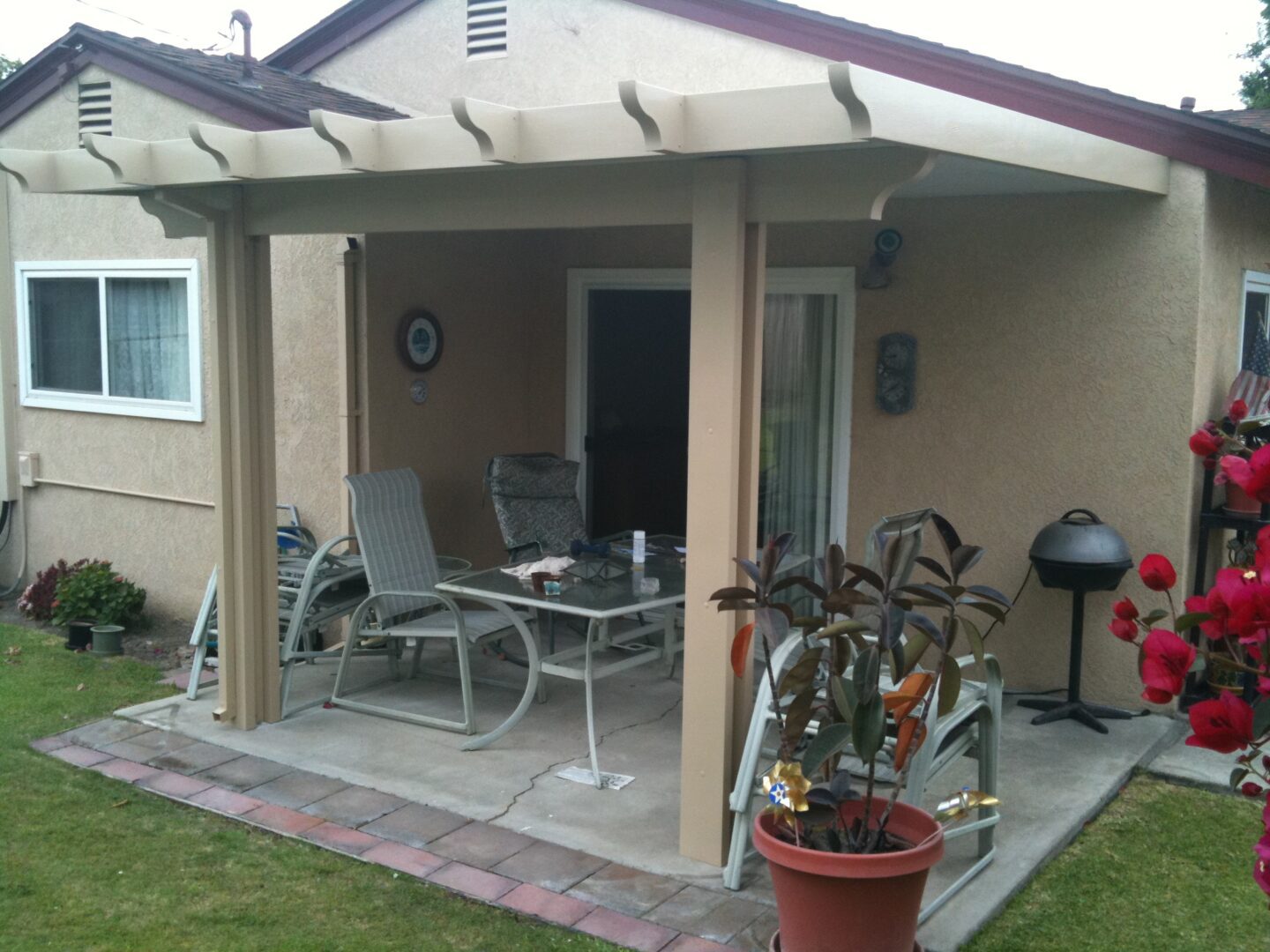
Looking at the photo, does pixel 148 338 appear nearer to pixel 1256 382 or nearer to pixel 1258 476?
pixel 1256 382

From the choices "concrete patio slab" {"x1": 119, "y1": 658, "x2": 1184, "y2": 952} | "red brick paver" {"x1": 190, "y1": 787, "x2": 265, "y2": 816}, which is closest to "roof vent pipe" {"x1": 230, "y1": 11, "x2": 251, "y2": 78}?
"concrete patio slab" {"x1": 119, "y1": 658, "x2": 1184, "y2": 952}

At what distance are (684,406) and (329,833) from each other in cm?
425

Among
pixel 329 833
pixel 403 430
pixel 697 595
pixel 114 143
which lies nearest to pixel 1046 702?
pixel 697 595

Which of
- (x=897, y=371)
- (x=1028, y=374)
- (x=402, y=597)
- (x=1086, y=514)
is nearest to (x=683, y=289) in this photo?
(x=897, y=371)

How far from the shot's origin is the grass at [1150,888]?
12.0ft

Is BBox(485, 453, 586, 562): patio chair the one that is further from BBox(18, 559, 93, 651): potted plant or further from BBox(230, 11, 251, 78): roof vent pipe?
BBox(18, 559, 93, 651): potted plant

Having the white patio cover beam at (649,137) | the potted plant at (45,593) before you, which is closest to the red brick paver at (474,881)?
the white patio cover beam at (649,137)

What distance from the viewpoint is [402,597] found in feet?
19.0

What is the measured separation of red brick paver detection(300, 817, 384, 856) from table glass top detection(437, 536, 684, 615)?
112cm

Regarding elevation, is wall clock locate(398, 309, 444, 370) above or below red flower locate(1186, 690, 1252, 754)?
above

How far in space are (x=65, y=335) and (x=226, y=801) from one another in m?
4.67

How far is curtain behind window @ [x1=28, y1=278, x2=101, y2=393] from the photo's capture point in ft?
26.3

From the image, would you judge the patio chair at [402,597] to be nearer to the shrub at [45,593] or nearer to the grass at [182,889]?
the grass at [182,889]

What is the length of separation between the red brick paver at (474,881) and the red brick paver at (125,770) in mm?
1545
